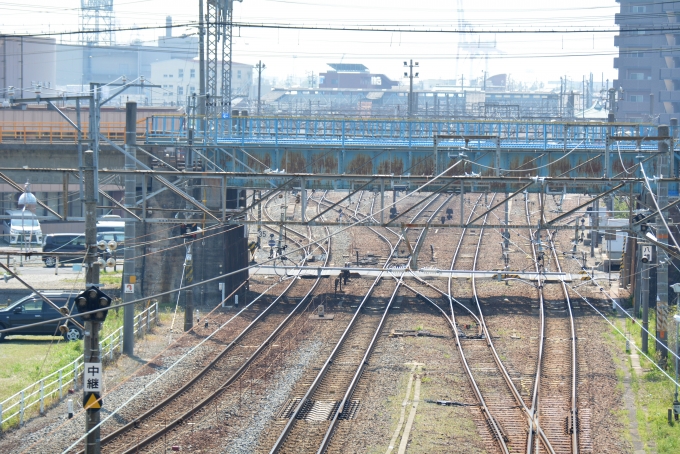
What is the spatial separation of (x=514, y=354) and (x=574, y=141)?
11.1m

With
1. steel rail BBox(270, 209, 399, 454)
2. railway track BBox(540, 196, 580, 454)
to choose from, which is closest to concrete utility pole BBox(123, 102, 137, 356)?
steel rail BBox(270, 209, 399, 454)

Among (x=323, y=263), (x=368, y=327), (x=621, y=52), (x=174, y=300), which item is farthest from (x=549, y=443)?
(x=621, y=52)

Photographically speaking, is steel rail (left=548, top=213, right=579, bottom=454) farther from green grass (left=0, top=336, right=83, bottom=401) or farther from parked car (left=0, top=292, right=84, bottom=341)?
parked car (left=0, top=292, right=84, bottom=341)

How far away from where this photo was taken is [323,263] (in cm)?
3098

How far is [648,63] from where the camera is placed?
269ft

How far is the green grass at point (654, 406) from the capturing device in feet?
44.0

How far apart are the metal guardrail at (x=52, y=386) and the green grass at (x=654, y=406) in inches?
330

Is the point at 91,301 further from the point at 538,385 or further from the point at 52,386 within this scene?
the point at 538,385

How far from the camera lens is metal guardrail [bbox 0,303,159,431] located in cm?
1394

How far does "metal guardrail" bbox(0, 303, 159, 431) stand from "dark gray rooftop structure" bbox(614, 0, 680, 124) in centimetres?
6797

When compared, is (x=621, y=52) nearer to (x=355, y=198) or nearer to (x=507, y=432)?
(x=355, y=198)

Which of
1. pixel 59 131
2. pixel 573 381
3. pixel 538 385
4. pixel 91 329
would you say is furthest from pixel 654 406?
pixel 59 131

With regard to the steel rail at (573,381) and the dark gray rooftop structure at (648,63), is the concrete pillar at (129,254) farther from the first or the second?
the dark gray rooftop structure at (648,63)

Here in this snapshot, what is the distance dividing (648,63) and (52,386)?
76.1m
